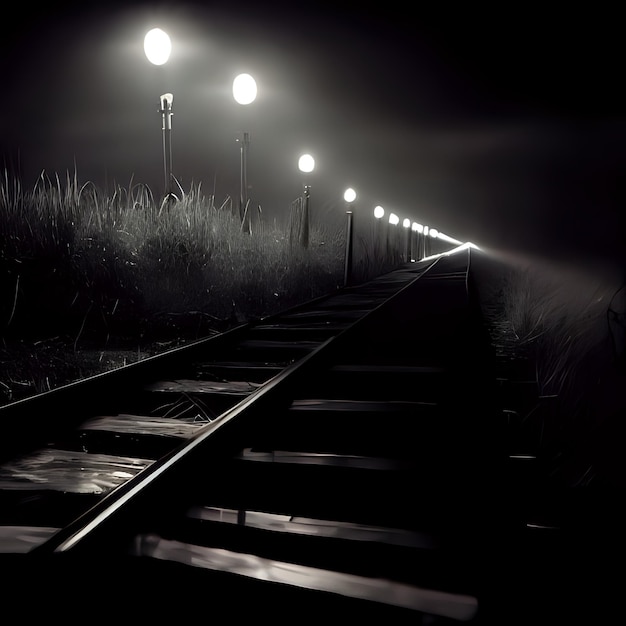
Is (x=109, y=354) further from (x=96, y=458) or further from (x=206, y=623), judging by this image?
(x=206, y=623)

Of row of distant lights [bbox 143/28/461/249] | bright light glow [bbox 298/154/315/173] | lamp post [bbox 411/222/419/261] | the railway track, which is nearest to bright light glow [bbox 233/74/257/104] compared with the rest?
row of distant lights [bbox 143/28/461/249]

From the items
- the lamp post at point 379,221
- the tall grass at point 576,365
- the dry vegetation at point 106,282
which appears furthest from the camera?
the lamp post at point 379,221

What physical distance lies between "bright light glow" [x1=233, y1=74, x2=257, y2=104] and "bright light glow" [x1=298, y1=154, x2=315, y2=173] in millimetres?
3020

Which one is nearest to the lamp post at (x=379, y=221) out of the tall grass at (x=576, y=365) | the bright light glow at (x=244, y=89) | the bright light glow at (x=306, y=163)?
the bright light glow at (x=306, y=163)

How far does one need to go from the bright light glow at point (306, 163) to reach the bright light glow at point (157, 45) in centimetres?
511

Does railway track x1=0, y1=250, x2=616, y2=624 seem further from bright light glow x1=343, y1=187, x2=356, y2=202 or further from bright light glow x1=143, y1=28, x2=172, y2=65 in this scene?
bright light glow x1=343, y1=187, x2=356, y2=202

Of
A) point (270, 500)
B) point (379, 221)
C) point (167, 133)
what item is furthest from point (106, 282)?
point (379, 221)

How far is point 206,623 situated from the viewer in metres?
1.33

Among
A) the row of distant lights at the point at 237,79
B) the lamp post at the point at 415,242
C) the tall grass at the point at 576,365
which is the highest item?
the row of distant lights at the point at 237,79

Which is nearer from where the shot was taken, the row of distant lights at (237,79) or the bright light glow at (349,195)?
the row of distant lights at (237,79)

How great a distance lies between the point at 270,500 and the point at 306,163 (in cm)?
1192

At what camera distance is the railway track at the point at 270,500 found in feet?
4.63

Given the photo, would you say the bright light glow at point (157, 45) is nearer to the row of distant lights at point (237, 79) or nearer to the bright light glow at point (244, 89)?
the row of distant lights at point (237, 79)

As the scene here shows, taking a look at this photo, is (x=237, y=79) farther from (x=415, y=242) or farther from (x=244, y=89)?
(x=415, y=242)
